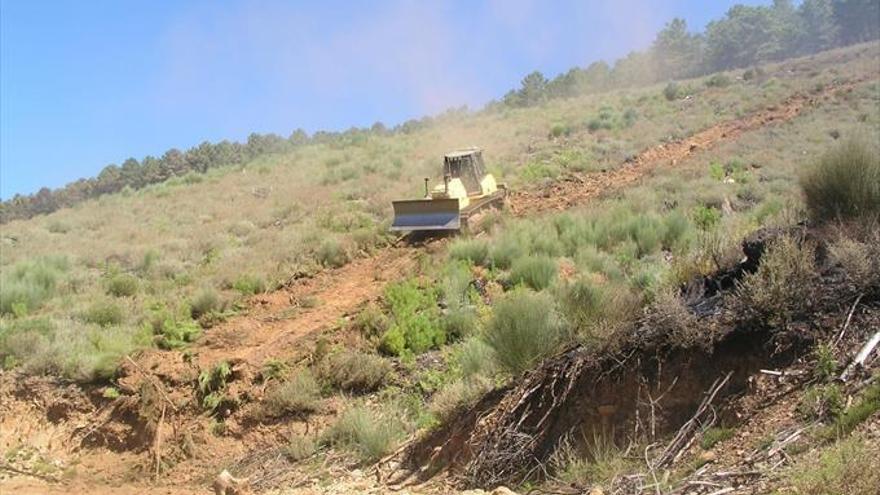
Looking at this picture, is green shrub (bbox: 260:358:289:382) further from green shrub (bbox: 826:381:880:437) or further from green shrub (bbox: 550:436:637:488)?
green shrub (bbox: 826:381:880:437)

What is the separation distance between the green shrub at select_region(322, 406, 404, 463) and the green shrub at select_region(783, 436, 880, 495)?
4547 millimetres

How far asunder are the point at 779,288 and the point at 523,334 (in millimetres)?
2536

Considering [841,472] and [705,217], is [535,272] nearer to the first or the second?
[705,217]

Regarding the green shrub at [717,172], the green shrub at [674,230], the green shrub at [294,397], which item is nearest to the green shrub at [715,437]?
the green shrub at [294,397]

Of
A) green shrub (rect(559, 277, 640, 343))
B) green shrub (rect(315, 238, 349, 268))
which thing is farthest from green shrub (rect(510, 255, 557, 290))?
green shrub (rect(315, 238, 349, 268))

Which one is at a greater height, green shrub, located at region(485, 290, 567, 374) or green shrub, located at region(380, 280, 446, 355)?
green shrub, located at region(485, 290, 567, 374)

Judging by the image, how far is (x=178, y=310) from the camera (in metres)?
13.1

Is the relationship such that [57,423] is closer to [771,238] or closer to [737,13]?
[771,238]

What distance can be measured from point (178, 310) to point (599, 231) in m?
7.92

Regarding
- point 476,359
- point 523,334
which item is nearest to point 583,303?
point 523,334

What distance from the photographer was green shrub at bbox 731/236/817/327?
575cm

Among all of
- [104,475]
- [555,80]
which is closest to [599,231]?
[104,475]

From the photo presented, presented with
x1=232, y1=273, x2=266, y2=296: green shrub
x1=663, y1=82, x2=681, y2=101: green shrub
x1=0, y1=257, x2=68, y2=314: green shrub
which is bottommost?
x1=232, y1=273, x2=266, y2=296: green shrub

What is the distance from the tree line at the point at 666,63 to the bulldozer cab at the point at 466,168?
33.5 metres
